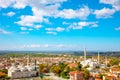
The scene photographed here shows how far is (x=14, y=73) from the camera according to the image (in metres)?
25.0

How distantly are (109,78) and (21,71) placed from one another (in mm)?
10234

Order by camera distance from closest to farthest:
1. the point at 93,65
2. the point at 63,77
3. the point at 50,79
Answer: the point at 50,79 < the point at 63,77 < the point at 93,65

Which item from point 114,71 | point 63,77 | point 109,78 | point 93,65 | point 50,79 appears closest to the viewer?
point 109,78

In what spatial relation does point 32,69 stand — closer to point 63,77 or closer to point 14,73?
point 14,73

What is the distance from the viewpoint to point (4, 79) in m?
22.5

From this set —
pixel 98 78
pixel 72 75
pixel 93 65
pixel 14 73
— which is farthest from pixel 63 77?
pixel 93 65

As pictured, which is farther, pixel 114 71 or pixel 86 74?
pixel 114 71

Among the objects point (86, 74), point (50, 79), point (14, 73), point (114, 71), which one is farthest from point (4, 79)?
point (114, 71)

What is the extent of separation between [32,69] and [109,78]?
1017cm

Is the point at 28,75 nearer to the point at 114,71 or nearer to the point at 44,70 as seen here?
the point at 44,70

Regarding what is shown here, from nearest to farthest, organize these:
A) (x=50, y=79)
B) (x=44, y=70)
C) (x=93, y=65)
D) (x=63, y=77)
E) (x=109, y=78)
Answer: (x=109, y=78) < (x=50, y=79) < (x=63, y=77) < (x=44, y=70) < (x=93, y=65)

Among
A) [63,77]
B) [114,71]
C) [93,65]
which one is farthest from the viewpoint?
[93,65]

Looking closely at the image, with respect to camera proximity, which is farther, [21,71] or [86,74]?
[21,71]

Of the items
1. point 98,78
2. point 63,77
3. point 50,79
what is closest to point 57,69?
point 63,77
